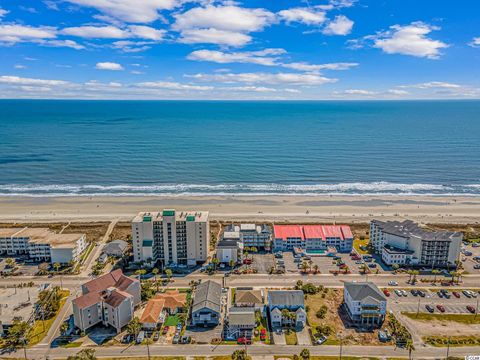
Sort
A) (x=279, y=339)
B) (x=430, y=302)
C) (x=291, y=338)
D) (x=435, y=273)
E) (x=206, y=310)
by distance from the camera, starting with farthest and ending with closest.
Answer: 1. (x=435, y=273)
2. (x=430, y=302)
3. (x=206, y=310)
4. (x=291, y=338)
5. (x=279, y=339)

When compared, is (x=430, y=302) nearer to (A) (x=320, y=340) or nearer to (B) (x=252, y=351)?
(A) (x=320, y=340)

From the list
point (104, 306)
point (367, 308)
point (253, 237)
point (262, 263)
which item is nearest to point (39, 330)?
point (104, 306)

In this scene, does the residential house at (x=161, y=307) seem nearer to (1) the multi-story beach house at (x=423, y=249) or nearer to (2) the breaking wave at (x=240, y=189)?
(1) the multi-story beach house at (x=423, y=249)

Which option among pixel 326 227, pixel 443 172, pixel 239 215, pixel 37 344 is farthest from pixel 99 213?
pixel 443 172

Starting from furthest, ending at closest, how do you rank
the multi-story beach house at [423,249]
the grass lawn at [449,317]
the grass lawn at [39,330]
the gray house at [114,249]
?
the gray house at [114,249] < the multi-story beach house at [423,249] < the grass lawn at [449,317] < the grass lawn at [39,330]

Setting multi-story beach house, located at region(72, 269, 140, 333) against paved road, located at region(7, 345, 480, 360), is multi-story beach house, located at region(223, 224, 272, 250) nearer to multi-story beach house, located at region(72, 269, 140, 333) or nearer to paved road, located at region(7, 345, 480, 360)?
multi-story beach house, located at region(72, 269, 140, 333)

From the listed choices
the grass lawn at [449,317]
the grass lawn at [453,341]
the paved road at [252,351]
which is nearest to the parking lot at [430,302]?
the grass lawn at [449,317]
